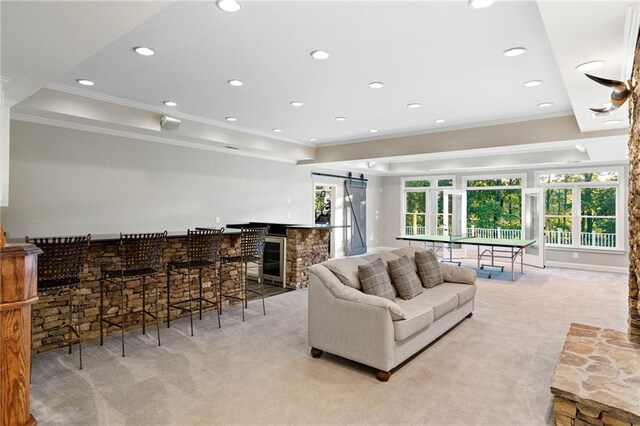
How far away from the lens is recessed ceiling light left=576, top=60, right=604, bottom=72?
2.79 m

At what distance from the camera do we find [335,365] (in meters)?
3.24

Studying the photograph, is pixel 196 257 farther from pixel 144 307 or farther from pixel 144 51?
pixel 144 51

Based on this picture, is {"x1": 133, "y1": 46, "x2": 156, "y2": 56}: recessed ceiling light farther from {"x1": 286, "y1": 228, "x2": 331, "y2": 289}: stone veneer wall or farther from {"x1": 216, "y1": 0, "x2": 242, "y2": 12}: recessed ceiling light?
{"x1": 286, "y1": 228, "x2": 331, "y2": 289}: stone veneer wall

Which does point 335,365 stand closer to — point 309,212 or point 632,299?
point 632,299

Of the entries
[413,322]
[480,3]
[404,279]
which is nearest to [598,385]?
[413,322]

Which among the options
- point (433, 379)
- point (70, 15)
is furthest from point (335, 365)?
point (70, 15)

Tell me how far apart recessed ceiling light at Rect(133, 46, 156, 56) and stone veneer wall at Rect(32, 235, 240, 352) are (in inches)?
76.0

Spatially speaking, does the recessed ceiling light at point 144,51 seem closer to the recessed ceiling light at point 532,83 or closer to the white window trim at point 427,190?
the recessed ceiling light at point 532,83

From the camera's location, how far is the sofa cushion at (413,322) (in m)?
2.98

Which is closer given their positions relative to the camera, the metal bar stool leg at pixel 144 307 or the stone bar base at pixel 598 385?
the stone bar base at pixel 598 385

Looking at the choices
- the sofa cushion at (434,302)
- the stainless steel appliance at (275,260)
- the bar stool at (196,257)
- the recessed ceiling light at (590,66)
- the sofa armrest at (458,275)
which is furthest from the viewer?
the stainless steel appliance at (275,260)

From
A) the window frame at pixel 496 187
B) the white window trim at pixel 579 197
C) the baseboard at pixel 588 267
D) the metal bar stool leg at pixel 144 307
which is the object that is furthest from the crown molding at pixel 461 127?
the baseboard at pixel 588 267

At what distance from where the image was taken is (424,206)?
36.9 feet

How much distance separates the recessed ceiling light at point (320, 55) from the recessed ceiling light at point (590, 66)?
6.73 feet
